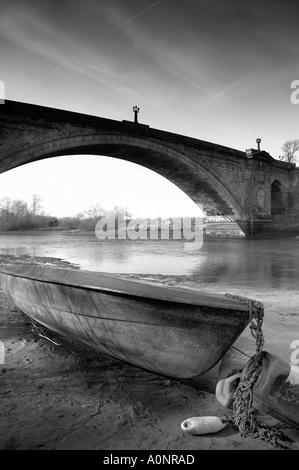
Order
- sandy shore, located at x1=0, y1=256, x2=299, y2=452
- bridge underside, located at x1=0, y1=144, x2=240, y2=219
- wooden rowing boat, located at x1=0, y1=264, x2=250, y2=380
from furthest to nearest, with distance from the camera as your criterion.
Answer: bridge underside, located at x1=0, y1=144, x2=240, y2=219
wooden rowing boat, located at x1=0, y1=264, x2=250, y2=380
sandy shore, located at x1=0, y1=256, x2=299, y2=452

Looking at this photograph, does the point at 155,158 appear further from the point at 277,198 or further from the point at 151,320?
the point at 151,320

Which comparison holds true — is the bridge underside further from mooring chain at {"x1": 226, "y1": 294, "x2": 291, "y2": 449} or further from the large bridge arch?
mooring chain at {"x1": 226, "y1": 294, "x2": 291, "y2": 449}

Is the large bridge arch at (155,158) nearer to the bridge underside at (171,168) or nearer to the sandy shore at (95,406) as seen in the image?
the bridge underside at (171,168)

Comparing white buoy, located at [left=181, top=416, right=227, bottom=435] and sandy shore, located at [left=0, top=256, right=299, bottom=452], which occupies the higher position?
white buoy, located at [left=181, top=416, right=227, bottom=435]

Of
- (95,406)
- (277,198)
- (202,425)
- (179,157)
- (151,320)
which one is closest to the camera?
(202,425)

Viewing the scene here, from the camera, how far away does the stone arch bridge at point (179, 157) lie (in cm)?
1379

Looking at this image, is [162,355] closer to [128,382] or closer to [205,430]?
[128,382]

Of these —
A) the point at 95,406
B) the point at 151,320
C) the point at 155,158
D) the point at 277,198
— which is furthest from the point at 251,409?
the point at 277,198

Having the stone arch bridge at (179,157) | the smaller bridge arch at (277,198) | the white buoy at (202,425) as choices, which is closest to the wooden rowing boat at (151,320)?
the white buoy at (202,425)

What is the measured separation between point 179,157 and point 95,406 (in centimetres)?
1861

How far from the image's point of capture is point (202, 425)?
1.59 m

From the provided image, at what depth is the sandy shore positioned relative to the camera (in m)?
1.54

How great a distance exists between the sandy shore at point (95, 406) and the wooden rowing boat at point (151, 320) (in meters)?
0.16

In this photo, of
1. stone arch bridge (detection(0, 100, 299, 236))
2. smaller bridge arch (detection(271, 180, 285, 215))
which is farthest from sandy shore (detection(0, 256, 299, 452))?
smaller bridge arch (detection(271, 180, 285, 215))
